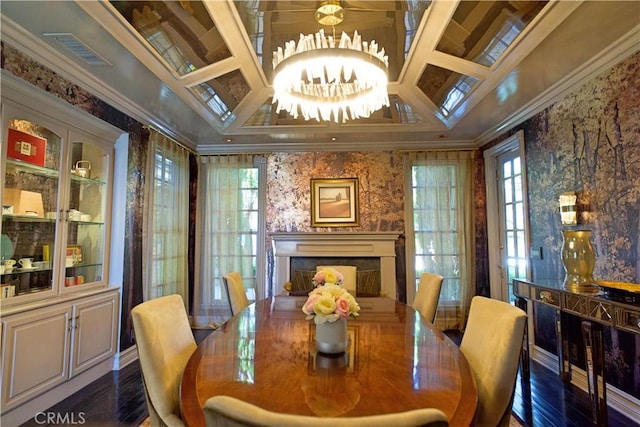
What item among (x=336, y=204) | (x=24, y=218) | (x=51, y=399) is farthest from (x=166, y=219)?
(x=336, y=204)

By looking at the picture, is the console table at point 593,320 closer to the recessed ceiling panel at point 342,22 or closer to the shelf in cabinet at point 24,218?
the recessed ceiling panel at point 342,22

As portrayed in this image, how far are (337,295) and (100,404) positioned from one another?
229 cm

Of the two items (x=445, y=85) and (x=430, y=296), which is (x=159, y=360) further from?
(x=445, y=85)

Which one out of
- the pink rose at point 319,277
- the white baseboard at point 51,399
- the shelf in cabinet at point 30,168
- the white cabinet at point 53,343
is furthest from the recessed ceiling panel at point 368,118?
the white baseboard at point 51,399

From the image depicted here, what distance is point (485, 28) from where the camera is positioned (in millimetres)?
2242

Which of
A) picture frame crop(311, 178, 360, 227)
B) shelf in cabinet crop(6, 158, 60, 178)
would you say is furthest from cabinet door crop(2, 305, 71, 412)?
picture frame crop(311, 178, 360, 227)

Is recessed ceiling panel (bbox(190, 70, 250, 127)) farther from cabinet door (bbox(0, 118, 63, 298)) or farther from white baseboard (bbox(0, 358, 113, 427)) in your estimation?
white baseboard (bbox(0, 358, 113, 427))

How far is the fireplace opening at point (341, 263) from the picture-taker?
4.55 meters

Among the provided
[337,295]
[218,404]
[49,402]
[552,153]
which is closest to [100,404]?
[49,402]

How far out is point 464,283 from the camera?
450 cm

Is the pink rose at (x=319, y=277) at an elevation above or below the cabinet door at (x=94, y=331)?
above

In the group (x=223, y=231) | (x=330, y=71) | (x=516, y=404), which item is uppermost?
(x=330, y=71)

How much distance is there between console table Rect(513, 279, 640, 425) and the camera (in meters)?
1.95

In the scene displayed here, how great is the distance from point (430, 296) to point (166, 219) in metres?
3.18
